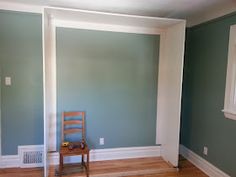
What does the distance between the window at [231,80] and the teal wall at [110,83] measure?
1.15 metres

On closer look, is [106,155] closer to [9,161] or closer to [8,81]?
[9,161]

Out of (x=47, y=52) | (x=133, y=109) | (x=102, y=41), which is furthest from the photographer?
(x=133, y=109)

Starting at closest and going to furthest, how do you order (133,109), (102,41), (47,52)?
(47,52) < (102,41) < (133,109)

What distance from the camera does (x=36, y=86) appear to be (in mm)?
3010

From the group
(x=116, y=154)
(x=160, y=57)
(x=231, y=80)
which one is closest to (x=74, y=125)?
(x=116, y=154)

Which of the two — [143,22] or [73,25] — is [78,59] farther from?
[143,22]

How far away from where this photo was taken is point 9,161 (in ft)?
9.78

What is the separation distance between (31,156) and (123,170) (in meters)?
1.42

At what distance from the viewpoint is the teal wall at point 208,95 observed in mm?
2662

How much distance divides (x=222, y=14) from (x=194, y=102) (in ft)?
4.66

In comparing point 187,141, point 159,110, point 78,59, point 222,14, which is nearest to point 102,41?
point 78,59

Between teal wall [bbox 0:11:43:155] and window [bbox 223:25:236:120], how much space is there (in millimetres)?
2670

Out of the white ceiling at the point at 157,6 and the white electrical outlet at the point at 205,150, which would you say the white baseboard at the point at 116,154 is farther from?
the white ceiling at the point at 157,6

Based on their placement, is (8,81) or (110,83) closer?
(8,81)
